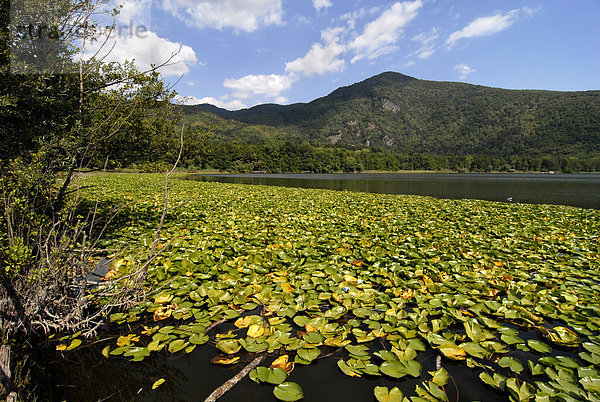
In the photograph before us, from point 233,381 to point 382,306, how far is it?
2099 millimetres

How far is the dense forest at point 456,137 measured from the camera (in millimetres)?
96562

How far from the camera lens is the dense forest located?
96.6m

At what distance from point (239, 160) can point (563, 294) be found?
299ft

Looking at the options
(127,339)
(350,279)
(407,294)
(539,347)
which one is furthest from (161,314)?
(539,347)

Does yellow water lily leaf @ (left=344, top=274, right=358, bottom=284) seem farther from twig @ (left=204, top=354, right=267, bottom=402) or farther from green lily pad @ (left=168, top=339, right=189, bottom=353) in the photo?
green lily pad @ (left=168, top=339, right=189, bottom=353)

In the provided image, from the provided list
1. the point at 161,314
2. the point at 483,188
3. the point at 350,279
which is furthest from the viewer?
the point at 483,188

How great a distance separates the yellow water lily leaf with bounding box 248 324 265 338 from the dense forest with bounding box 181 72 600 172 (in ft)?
178

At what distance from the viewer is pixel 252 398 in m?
2.43

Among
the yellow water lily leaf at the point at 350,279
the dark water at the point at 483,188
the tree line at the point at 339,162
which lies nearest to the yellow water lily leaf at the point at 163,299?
the yellow water lily leaf at the point at 350,279

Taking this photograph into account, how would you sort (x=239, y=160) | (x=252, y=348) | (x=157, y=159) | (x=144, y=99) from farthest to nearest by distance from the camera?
(x=239, y=160), (x=157, y=159), (x=144, y=99), (x=252, y=348)

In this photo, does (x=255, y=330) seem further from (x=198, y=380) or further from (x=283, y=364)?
(x=198, y=380)

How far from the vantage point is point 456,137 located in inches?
6196

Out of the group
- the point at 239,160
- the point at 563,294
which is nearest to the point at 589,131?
the point at 239,160

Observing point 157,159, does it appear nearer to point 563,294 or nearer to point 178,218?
point 178,218
